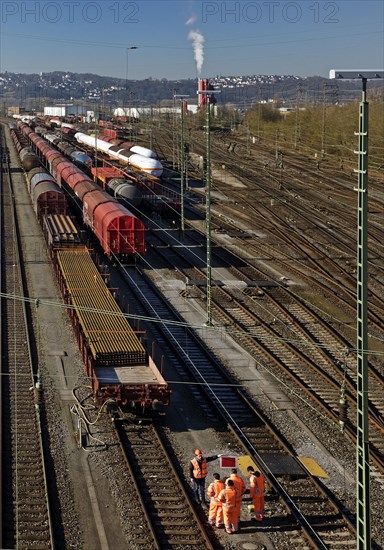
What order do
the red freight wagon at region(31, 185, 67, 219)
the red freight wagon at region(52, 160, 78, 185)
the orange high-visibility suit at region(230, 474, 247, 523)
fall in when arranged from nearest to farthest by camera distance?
the orange high-visibility suit at region(230, 474, 247, 523), the red freight wagon at region(31, 185, 67, 219), the red freight wagon at region(52, 160, 78, 185)

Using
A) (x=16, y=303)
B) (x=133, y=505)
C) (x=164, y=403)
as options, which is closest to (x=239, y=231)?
(x=16, y=303)

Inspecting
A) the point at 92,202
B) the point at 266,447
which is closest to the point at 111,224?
the point at 92,202

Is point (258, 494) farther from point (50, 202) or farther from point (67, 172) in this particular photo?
point (67, 172)

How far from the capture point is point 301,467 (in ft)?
49.0

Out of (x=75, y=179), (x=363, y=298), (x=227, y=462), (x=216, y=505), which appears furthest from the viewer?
(x=75, y=179)

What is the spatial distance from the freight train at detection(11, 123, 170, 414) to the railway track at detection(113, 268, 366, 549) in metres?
1.36

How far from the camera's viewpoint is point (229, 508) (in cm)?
1267

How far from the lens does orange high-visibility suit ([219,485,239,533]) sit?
41.6 feet

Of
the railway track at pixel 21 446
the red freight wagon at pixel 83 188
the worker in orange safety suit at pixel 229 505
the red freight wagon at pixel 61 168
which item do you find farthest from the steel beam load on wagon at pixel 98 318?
the red freight wagon at pixel 61 168

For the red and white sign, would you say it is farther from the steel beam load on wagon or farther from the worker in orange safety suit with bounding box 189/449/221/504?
the steel beam load on wagon

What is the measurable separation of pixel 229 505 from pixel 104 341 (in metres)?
7.22

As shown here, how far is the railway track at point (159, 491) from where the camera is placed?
12570 millimetres

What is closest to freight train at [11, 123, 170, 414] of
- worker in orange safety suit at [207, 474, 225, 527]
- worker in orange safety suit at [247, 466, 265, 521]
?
worker in orange safety suit at [207, 474, 225, 527]

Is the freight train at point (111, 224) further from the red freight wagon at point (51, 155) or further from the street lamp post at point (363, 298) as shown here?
the street lamp post at point (363, 298)
